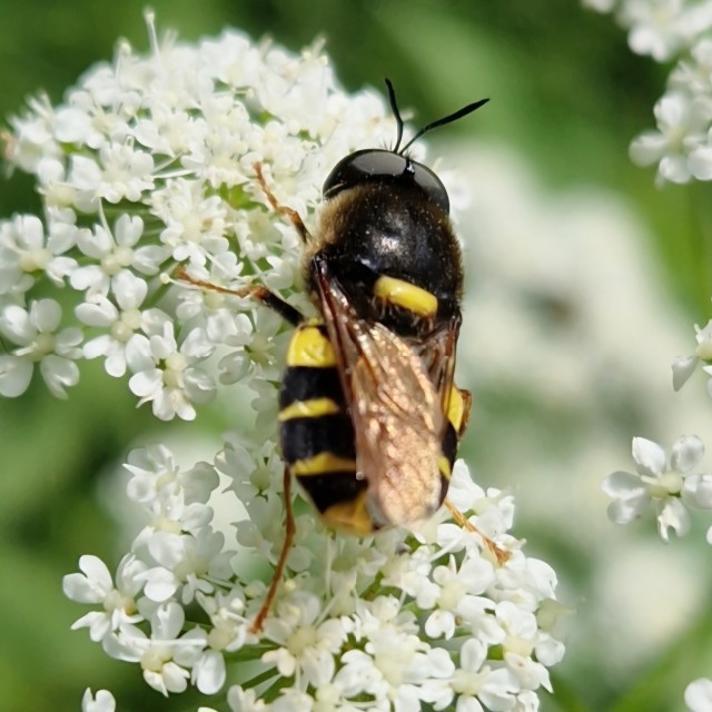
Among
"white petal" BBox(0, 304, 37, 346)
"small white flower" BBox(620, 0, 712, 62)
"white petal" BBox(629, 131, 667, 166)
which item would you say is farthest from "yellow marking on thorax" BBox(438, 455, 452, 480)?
"small white flower" BBox(620, 0, 712, 62)

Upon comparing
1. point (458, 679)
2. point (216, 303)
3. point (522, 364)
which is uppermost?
point (216, 303)

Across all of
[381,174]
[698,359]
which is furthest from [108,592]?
[698,359]

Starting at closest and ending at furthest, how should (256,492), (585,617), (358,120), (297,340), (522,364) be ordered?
1. (297,340)
2. (256,492)
3. (358,120)
4. (585,617)
5. (522,364)

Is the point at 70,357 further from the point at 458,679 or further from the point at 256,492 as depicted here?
the point at 458,679

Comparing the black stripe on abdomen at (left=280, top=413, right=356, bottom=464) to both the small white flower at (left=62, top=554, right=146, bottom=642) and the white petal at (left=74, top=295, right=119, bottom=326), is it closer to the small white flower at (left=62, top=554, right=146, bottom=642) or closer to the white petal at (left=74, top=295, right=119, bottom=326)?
the small white flower at (left=62, top=554, right=146, bottom=642)

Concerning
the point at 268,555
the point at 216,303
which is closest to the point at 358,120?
the point at 216,303

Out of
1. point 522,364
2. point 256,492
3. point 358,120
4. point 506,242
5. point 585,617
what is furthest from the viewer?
point 506,242
